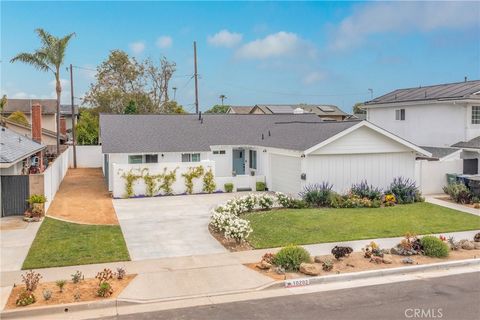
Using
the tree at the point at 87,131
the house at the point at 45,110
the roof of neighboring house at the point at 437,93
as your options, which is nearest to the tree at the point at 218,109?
the house at the point at 45,110

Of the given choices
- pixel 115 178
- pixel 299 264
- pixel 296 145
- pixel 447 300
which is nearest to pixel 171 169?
pixel 115 178

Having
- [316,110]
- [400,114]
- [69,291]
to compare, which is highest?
[316,110]

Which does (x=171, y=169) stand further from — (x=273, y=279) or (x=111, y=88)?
(x=111, y=88)

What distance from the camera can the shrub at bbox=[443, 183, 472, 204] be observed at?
2266 centimetres

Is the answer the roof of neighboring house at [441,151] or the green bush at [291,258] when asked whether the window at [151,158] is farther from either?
the green bush at [291,258]

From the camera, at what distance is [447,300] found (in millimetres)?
10297

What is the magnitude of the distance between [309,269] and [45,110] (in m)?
59.8

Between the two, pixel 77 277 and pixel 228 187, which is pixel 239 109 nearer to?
pixel 228 187

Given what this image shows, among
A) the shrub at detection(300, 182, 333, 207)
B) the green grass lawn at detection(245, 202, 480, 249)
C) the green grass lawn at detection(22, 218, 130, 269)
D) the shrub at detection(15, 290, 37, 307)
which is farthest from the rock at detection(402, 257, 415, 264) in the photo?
the shrub at detection(15, 290, 37, 307)

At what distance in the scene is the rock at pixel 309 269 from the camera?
1178cm

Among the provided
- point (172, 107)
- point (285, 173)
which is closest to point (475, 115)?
point (285, 173)

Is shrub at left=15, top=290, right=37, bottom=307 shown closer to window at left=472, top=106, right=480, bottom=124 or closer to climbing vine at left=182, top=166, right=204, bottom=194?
climbing vine at left=182, top=166, right=204, bottom=194

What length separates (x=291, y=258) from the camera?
1237 cm

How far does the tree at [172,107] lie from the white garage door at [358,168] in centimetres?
4519
